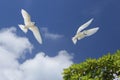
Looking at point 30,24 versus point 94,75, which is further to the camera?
point 94,75

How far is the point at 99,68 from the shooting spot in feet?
87.8

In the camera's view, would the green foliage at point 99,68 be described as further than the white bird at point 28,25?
Yes

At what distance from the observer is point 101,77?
26.4 m

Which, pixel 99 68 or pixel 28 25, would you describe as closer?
pixel 28 25

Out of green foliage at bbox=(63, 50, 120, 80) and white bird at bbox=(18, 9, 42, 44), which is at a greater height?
white bird at bbox=(18, 9, 42, 44)

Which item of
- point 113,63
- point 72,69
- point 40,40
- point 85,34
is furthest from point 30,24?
point 113,63

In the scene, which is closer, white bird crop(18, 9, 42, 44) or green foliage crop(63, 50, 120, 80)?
white bird crop(18, 9, 42, 44)

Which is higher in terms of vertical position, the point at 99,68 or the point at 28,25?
the point at 28,25

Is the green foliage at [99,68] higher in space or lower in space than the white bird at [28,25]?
lower

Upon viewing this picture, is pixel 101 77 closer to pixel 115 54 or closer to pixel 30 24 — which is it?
pixel 115 54

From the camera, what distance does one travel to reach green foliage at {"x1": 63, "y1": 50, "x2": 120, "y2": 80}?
1040 inches

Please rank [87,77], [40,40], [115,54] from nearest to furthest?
[40,40] → [87,77] → [115,54]

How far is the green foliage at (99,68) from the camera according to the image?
2641 centimetres

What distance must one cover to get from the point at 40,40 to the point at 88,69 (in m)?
6.36
